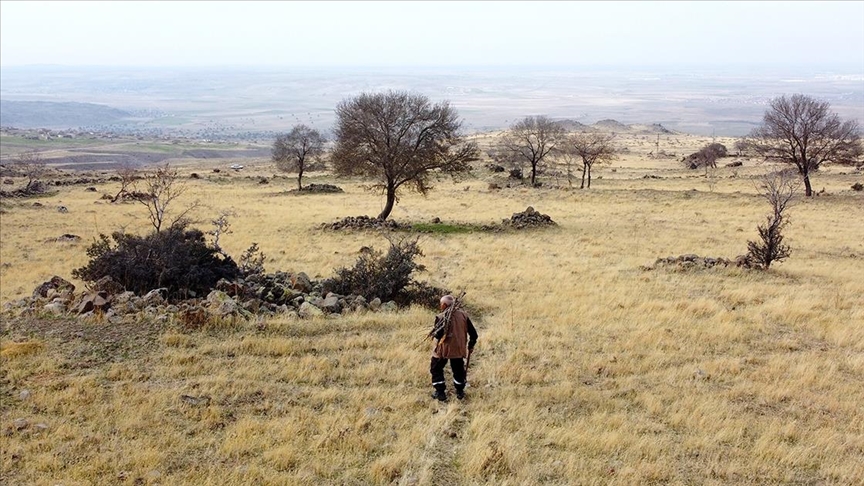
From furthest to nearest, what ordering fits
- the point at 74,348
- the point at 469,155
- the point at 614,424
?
the point at 469,155 → the point at 74,348 → the point at 614,424

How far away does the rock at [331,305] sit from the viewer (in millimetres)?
13266

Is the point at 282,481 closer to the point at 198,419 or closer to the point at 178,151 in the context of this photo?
the point at 198,419

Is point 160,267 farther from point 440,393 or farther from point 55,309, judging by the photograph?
point 440,393

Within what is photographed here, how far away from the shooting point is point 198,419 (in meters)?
8.18

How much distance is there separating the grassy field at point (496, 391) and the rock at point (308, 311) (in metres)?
0.59

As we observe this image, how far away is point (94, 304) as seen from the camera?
40.4ft

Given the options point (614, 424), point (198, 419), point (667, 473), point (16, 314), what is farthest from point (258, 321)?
point (667, 473)

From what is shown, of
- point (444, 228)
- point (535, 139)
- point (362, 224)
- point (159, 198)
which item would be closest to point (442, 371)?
point (444, 228)

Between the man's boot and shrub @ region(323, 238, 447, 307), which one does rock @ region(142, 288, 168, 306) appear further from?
the man's boot

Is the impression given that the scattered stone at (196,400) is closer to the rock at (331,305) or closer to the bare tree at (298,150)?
the rock at (331,305)

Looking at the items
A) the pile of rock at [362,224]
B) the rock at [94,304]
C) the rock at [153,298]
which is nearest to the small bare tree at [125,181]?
the pile of rock at [362,224]

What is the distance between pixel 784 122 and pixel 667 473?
38.9 metres

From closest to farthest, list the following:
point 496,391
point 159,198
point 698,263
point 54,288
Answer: point 496,391 < point 54,288 < point 698,263 < point 159,198

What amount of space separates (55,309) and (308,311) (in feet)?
17.8
